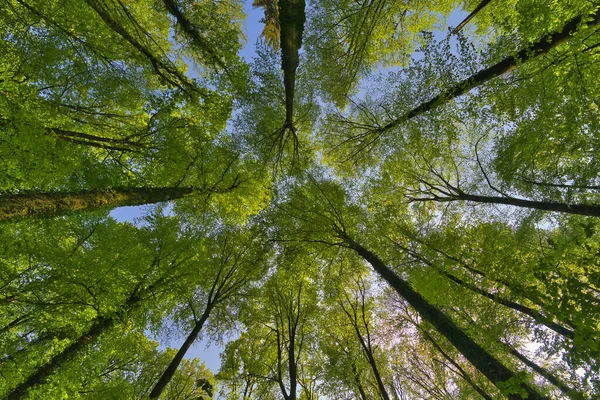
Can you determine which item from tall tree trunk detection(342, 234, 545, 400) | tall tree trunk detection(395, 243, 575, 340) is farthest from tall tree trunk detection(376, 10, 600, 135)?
tall tree trunk detection(342, 234, 545, 400)

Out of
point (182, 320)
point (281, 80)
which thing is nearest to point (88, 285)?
point (182, 320)

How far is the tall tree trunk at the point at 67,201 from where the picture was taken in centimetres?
415

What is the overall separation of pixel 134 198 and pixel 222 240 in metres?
4.29

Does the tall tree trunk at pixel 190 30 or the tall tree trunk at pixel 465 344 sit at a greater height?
the tall tree trunk at pixel 190 30

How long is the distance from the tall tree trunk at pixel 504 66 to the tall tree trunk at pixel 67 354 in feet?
32.2

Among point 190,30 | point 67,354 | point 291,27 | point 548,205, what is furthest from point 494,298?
point 67,354

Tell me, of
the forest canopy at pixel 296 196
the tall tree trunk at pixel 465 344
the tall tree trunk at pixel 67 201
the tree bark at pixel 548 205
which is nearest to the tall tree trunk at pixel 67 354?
the forest canopy at pixel 296 196

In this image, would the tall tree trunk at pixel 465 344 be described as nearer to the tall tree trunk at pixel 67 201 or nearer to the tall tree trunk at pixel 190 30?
the tall tree trunk at pixel 67 201

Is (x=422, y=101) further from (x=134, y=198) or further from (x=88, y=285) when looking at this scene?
(x=88, y=285)

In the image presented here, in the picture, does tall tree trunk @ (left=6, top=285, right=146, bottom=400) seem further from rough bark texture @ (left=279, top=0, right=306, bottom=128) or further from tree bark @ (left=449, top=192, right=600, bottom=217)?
tree bark @ (left=449, top=192, right=600, bottom=217)

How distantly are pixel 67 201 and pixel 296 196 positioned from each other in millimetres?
6777

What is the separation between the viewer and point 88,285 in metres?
6.02

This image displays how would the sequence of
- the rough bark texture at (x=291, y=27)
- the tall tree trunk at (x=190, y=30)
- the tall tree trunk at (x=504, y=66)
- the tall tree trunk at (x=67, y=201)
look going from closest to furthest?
the tall tree trunk at (x=67, y=201) → the rough bark texture at (x=291, y=27) → the tall tree trunk at (x=504, y=66) → the tall tree trunk at (x=190, y=30)

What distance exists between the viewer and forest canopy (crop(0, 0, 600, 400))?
4.98m
